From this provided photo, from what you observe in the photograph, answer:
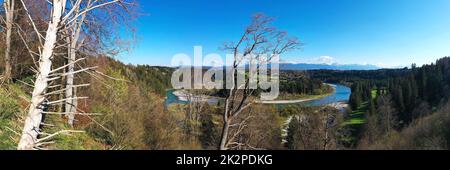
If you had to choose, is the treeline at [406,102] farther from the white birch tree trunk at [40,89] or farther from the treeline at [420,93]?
the white birch tree trunk at [40,89]

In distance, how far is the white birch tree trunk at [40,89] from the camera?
258 cm

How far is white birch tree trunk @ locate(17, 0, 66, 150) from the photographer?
2.58 metres

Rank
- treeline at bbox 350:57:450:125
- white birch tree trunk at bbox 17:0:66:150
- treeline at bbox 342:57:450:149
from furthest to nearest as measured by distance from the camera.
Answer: treeline at bbox 350:57:450:125
treeline at bbox 342:57:450:149
white birch tree trunk at bbox 17:0:66:150

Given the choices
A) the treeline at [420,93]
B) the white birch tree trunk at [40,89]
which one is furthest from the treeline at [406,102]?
the white birch tree trunk at [40,89]

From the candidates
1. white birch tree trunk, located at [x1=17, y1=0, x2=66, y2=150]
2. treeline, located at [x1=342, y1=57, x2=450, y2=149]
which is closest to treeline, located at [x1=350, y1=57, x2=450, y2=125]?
treeline, located at [x1=342, y1=57, x2=450, y2=149]

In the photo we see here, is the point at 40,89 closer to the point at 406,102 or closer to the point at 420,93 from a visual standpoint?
the point at 406,102

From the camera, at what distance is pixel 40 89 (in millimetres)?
2613

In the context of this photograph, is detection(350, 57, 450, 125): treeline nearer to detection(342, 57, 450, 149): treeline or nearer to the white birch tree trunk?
detection(342, 57, 450, 149): treeline

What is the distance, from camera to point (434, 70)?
286 feet

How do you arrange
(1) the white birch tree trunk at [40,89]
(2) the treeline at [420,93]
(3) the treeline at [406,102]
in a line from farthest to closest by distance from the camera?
1. (2) the treeline at [420,93]
2. (3) the treeline at [406,102]
3. (1) the white birch tree trunk at [40,89]

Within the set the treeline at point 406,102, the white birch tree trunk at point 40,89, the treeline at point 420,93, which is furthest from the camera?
the treeline at point 420,93

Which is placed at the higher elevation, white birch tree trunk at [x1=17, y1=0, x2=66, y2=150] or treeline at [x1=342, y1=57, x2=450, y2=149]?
white birch tree trunk at [x1=17, y1=0, x2=66, y2=150]

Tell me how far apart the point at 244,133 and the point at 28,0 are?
21749 mm
